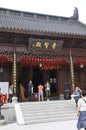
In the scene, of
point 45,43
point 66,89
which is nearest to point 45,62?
point 45,43

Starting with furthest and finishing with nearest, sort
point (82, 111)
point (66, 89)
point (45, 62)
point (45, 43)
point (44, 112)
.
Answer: point (45, 62)
point (66, 89)
point (45, 43)
point (44, 112)
point (82, 111)

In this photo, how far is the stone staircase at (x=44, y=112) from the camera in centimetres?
1030

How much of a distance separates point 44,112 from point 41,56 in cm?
451

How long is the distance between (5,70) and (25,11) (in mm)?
9303

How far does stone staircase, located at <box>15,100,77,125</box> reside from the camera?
1030 centimetres

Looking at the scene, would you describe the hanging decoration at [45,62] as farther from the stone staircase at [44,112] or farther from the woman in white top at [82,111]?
the woman in white top at [82,111]

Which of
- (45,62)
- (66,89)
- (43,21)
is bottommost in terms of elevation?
(66,89)

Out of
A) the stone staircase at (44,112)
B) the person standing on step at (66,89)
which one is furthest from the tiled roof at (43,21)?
Result: the stone staircase at (44,112)

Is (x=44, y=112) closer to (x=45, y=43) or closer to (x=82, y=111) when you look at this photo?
(x=82, y=111)

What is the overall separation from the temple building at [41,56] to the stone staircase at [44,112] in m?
2.01

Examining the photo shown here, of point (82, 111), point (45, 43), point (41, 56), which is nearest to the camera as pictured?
point (82, 111)

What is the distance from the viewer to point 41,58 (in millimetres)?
14852

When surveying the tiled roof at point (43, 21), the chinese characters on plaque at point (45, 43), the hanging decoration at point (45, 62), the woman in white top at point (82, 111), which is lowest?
the woman in white top at point (82, 111)

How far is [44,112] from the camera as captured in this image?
11305 millimetres
